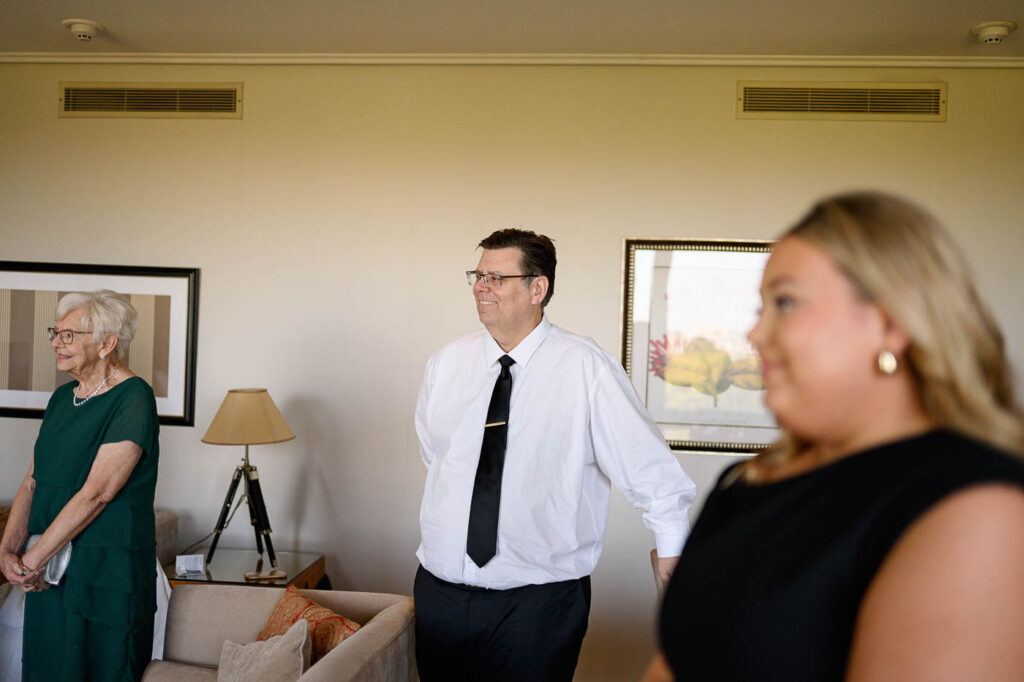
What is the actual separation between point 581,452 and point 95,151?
3.38 meters

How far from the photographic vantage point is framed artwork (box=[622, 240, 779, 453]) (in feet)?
12.9

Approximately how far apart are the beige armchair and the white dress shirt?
338mm

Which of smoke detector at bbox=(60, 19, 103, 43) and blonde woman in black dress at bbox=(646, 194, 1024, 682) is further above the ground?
smoke detector at bbox=(60, 19, 103, 43)

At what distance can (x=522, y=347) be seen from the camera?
8.16 feet

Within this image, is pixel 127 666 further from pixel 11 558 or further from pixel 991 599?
pixel 991 599

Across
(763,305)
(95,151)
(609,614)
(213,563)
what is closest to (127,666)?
(213,563)

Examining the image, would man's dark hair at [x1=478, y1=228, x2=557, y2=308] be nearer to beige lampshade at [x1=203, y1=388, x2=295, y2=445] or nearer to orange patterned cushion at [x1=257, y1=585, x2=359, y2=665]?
orange patterned cushion at [x1=257, y1=585, x2=359, y2=665]

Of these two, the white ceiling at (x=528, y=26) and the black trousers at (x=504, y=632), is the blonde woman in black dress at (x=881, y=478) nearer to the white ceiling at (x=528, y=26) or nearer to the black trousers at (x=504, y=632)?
the black trousers at (x=504, y=632)

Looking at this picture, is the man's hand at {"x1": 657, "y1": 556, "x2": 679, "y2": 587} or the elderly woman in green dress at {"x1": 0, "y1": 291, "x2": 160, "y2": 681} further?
the elderly woman in green dress at {"x1": 0, "y1": 291, "x2": 160, "y2": 681}

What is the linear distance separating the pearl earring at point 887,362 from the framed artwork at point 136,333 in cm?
395

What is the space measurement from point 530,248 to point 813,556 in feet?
6.00

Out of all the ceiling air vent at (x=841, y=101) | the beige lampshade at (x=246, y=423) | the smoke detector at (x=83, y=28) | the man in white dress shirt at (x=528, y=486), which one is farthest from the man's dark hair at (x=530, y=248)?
the smoke detector at (x=83, y=28)

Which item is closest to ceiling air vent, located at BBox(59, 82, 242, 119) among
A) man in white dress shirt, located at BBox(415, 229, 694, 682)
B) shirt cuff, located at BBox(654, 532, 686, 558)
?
man in white dress shirt, located at BBox(415, 229, 694, 682)

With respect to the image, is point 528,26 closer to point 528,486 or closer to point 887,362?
point 528,486
